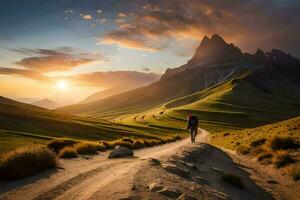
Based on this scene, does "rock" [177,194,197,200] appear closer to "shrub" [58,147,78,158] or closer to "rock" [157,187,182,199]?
"rock" [157,187,182,199]

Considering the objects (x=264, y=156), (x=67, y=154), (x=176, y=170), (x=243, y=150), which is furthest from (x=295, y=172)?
(x=67, y=154)

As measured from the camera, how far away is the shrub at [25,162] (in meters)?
16.3

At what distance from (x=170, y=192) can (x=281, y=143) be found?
23688mm

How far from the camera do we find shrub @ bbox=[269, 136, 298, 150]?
32.3 metres

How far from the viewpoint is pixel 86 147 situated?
28.7 metres

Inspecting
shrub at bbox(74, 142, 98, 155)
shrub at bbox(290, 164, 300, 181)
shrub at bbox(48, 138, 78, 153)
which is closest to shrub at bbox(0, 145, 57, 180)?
shrub at bbox(74, 142, 98, 155)

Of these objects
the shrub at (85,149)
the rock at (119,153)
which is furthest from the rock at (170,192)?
the shrub at (85,149)

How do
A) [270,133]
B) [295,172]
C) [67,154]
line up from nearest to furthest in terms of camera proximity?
1. [295,172]
2. [67,154]
3. [270,133]

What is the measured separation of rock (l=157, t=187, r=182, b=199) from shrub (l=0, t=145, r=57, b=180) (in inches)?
310

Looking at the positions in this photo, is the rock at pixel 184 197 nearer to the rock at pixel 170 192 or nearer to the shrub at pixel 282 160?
the rock at pixel 170 192

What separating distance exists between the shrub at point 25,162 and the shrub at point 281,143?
2315cm

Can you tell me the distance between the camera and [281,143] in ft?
109

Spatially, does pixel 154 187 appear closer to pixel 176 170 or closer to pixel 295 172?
pixel 176 170

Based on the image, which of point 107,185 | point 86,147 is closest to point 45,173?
point 107,185
